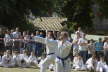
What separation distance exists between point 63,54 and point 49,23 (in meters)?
27.5

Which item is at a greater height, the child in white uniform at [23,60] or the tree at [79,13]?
the tree at [79,13]

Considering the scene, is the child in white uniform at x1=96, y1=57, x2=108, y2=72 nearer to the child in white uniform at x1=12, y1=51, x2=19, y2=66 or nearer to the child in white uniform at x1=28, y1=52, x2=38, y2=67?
the child in white uniform at x1=28, y1=52, x2=38, y2=67

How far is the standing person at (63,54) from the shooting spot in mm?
13070

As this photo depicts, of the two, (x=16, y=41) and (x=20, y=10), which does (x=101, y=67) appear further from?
(x=20, y=10)

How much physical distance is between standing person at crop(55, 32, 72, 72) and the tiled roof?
2430cm

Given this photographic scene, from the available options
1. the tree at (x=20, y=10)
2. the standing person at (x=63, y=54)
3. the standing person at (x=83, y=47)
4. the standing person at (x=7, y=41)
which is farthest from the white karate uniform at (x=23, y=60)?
the tree at (x=20, y=10)

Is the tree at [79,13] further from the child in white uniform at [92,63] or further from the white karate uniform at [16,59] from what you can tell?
the child in white uniform at [92,63]

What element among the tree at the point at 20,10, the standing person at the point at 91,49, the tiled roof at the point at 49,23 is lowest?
the standing person at the point at 91,49

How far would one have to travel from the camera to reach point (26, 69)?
16.8m

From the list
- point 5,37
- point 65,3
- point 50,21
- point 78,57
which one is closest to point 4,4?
point 5,37

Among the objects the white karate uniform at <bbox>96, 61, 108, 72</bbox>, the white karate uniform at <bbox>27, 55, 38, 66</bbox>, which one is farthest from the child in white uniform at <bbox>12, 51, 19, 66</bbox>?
the white karate uniform at <bbox>96, 61, 108, 72</bbox>

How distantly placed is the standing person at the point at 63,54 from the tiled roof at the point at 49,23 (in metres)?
24.3

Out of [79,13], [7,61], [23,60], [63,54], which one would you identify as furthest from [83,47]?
[79,13]

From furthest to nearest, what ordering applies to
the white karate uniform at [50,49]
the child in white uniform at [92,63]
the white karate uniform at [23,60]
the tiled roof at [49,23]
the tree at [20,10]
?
the tiled roof at [49,23], the tree at [20,10], the white karate uniform at [23,60], the child in white uniform at [92,63], the white karate uniform at [50,49]
